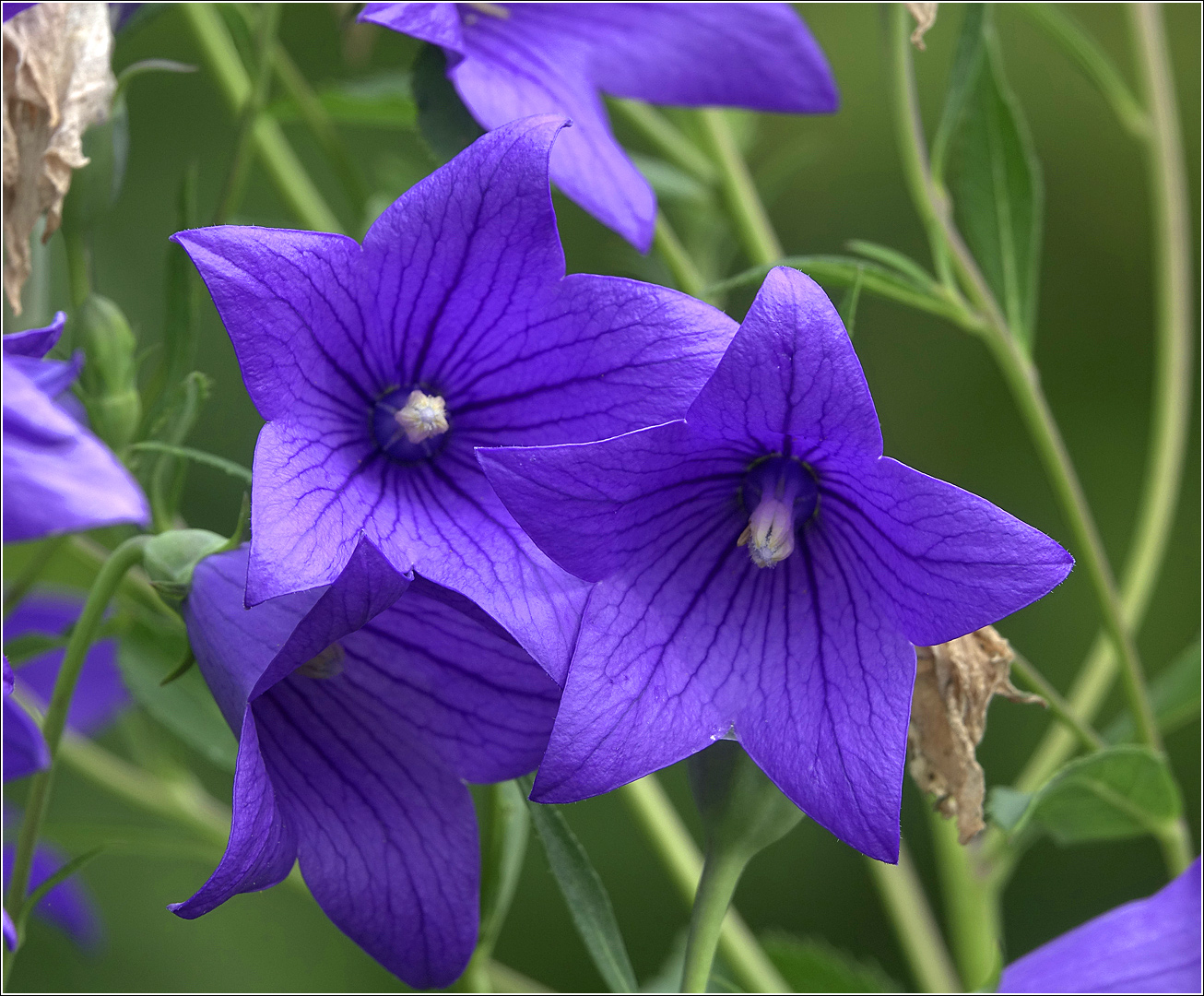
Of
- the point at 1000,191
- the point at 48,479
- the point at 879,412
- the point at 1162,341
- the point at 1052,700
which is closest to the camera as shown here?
the point at 48,479

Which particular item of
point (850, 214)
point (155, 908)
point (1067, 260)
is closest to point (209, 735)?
point (155, 908)

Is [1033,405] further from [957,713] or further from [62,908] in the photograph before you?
[62,908]

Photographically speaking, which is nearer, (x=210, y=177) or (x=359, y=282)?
(x=359, y=282)

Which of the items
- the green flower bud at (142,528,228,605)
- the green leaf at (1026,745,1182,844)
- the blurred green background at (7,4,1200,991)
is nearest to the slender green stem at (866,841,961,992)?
the green leaf at (1026,745,1182,844)

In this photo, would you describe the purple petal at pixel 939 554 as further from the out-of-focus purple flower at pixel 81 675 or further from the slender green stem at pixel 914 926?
the out-of-focus purple flower at pixel 81 675

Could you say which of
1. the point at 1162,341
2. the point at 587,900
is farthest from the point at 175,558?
the point at 1162,341

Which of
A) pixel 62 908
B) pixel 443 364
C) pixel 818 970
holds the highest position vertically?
pixel 443 364

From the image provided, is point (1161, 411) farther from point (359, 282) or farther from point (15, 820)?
point (15, 820)

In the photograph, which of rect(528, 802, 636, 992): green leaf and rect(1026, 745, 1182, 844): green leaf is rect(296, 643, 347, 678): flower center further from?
rect(1026, 745, 1182, 844): green leaf
